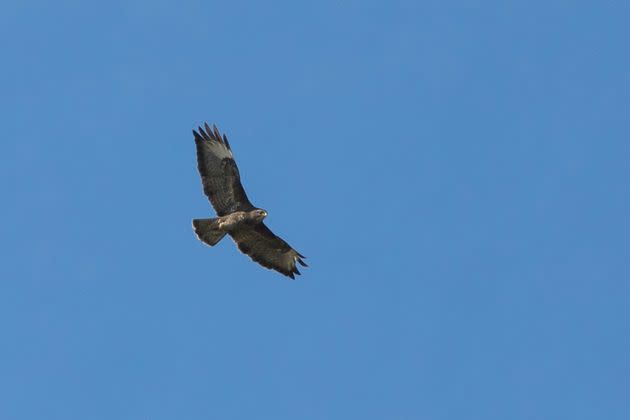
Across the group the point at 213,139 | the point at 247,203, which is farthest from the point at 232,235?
the point at 213,139

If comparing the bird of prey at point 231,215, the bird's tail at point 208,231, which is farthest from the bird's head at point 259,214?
the bird's tail at point 208,231

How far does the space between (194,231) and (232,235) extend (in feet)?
4.04

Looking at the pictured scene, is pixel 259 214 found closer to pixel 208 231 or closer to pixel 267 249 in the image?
pixel 208 231

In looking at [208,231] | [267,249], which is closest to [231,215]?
[208,231]

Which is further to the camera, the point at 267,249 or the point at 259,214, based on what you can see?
the point at 267,249

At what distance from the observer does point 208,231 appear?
25.1m

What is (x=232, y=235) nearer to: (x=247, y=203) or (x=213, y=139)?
(x=247, y=203)

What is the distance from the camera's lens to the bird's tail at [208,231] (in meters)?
25.0

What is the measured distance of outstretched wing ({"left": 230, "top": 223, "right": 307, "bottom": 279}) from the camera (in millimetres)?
25719

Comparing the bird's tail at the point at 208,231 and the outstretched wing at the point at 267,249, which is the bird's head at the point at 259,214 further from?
the bird's tail at the point at 208,231

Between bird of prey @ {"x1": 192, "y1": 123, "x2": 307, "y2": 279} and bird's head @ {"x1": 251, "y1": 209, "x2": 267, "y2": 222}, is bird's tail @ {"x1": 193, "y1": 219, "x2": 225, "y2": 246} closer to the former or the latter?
bird of prey @ {"x1": 192, "y1": 123, "x2": 307, "y2": 279}

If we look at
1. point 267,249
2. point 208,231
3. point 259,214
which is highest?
point 267,249

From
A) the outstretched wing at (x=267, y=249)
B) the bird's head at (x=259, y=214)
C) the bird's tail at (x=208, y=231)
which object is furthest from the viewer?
the outstretched wing at (x=267, y=249)

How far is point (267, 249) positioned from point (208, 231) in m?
1.92
